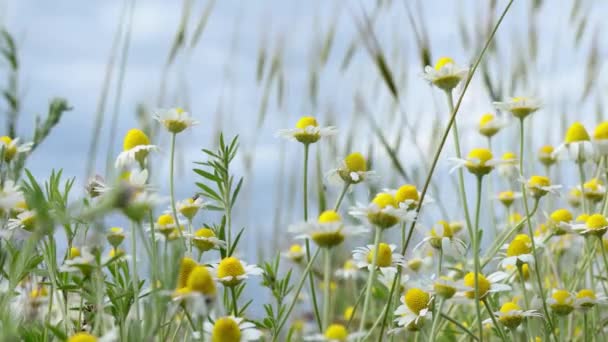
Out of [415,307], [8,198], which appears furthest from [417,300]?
[8,198]

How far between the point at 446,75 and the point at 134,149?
396mm

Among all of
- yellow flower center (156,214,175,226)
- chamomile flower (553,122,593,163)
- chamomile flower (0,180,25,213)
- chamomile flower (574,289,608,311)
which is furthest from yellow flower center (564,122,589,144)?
chamomile flower (0,180,25,213)

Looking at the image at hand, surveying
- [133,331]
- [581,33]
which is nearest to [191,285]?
[133,331]

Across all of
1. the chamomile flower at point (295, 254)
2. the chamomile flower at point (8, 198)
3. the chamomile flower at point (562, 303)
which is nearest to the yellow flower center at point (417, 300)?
the chamomile flower at point (562, 303)

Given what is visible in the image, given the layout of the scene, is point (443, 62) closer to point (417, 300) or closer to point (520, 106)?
point (520, 106)

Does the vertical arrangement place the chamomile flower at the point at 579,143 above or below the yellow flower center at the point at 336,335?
above

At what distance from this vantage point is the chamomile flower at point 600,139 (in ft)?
4.19

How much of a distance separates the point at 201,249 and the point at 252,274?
0.09m

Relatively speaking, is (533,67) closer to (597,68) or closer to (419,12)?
(597,68)

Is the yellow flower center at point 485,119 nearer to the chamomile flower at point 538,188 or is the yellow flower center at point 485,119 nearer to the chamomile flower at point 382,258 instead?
the chamomile flower at point 538,188

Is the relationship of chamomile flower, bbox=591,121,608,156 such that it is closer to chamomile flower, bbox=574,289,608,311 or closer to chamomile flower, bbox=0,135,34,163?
chamomile flower, bbox=574,289,608,311

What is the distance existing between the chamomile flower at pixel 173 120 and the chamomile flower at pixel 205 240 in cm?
14

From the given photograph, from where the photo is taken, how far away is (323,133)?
0.97 metres

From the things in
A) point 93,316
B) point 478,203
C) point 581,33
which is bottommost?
point 93,316
